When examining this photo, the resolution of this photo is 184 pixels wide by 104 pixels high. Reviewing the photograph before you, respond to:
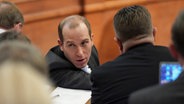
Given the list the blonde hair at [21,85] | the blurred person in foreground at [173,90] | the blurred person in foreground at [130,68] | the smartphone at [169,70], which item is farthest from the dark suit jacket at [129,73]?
the blonde hair at [21,85]

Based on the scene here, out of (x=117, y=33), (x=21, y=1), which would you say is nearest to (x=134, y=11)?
(x=117, y=33)

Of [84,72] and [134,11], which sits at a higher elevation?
[134,11]

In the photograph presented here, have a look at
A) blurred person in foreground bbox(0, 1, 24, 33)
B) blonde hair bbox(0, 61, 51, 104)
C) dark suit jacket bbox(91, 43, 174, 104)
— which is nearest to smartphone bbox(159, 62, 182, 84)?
dark suit jacket bbox(91, 43, 174, 104)

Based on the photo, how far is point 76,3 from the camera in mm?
4223

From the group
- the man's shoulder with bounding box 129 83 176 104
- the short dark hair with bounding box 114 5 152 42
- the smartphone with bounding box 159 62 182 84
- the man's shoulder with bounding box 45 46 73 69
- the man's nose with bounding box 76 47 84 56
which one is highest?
the short dark hair with bounding box 114 5 152 42

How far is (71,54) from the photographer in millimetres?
2590

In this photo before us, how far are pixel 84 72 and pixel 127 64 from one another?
650 millimetres

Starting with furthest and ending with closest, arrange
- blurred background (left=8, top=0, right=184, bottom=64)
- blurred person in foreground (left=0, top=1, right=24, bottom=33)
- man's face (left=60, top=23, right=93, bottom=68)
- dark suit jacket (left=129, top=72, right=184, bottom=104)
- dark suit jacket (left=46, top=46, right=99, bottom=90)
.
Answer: blurred background (left=8, top=0, right=184, bottom=64) → blurred person in foreground (left=0, top=1, right=24, bottom=33) → man's face (left=60, top=23, right=93, bottom=68) → dark suit jacket (left=46, top=46, right=99, bottom=90) → dark suit jacket (left=129, top=72, right=184, bottom=104)

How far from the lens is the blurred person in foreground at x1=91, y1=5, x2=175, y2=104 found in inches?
77.2

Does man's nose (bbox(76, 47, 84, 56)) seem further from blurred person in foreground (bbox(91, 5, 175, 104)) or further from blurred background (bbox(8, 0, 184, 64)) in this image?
blurred background (bbox(8, 0, 184, 64))

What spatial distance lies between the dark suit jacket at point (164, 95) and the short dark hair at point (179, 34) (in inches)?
3.7

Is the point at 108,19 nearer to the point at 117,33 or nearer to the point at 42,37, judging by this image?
the point at 42,37

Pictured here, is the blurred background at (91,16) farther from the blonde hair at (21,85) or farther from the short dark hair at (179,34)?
the blonde hair at (21,85)

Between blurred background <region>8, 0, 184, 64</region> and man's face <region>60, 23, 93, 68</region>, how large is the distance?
1441 mm
